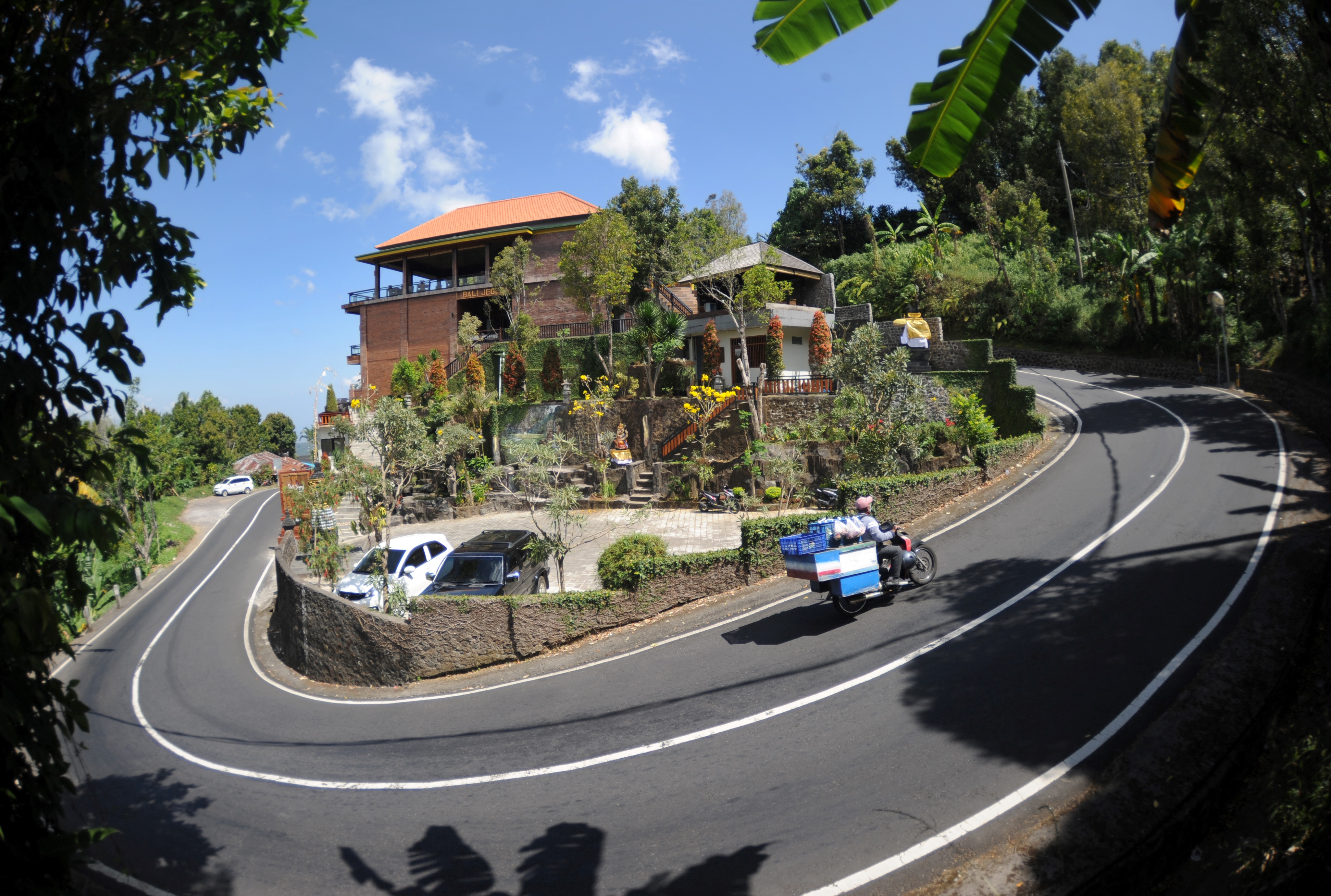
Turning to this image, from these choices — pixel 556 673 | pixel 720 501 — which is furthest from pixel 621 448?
pixel 556 673

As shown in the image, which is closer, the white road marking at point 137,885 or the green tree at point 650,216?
Answer: the white road marking at point 137,885

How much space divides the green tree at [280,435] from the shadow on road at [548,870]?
263 ft

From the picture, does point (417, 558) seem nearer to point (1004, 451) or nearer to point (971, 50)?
point (1004, 451)

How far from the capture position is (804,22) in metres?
3.76

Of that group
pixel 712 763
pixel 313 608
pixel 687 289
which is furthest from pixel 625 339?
pixel 712 763

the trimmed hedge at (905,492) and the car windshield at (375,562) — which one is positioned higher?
the trimmed hedge at (905,492)

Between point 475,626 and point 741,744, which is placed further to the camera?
point 475,626

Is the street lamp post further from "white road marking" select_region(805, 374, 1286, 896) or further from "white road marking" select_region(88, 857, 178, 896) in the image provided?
"white road marking" select_region(88, 857, 178, 896)

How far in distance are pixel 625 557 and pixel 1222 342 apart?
94.6ft

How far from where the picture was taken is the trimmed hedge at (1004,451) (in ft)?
59.5

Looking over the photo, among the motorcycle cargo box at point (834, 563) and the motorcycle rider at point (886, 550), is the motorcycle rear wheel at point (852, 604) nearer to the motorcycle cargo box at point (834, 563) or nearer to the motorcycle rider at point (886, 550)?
the motorcycle cargo box at point (834, 563)

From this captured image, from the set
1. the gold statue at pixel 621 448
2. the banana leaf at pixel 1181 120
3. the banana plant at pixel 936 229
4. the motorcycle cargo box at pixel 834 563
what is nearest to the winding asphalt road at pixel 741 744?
the motorcycle cargo box at pixel 834 563

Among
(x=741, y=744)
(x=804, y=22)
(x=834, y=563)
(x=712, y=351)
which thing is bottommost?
(x=741, y=744)

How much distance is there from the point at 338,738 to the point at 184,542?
120 ft
